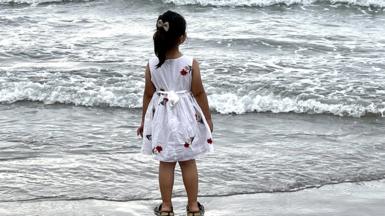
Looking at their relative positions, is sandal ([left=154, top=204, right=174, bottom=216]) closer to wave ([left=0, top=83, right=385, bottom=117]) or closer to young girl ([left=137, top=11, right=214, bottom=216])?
young girl ([left=137, top=11, right=214, bottom=216])

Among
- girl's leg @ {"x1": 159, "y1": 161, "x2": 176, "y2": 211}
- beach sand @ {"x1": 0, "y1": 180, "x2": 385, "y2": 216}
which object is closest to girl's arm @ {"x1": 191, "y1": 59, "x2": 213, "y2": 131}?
girl's leg @ {"x1": 159, "y1": 161, "x2": 176, "y2": 211}

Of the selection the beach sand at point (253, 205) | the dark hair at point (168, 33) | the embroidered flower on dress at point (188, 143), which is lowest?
the beach sand at point (253, 205)

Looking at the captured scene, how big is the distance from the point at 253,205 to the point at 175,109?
1046 millimetres

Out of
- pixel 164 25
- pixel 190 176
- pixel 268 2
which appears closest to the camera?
pixel 164 25

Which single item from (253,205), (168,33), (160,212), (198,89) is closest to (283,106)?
(253,205)

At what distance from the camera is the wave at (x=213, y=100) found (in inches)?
324

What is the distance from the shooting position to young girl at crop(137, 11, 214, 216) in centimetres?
452

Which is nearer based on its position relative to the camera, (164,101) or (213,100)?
(164,101)

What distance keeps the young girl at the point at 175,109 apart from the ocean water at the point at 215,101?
2.62 feet

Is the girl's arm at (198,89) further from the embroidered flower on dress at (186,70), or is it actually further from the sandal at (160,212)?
the sandal at (160,212)

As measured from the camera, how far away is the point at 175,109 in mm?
4574

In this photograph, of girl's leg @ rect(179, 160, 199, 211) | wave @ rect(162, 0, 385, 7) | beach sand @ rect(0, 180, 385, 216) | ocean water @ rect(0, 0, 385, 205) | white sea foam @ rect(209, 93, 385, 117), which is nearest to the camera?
girl's leg @ rect(179, 160, 199, 211)

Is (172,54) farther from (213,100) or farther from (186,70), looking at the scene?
(213,100)

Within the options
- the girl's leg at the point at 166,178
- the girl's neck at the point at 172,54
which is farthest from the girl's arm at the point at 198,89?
the girl's leg at the point at 166,178
